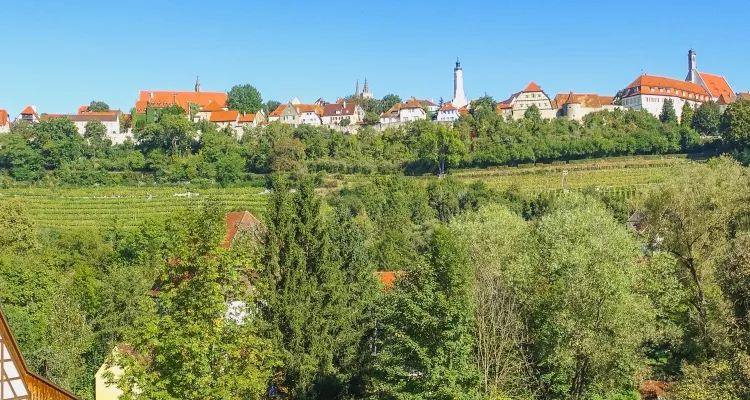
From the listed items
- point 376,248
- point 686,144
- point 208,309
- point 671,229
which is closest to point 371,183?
point 376,248

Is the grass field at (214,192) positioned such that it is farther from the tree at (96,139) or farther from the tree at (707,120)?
the tree at (96,139)

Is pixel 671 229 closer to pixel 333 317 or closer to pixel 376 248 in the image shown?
pixel 333 317

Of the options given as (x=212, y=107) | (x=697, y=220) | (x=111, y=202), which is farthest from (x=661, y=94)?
(x=697, y=220)

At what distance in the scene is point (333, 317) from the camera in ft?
70.5

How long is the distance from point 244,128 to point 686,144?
57229mm

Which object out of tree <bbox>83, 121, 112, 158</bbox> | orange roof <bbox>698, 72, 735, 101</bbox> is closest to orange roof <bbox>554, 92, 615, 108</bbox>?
orange roof <bbox>698, 72, 735, 101</bbox>

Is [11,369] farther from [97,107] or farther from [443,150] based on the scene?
[97,107]

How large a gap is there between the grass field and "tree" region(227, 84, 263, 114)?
44455 millimetres

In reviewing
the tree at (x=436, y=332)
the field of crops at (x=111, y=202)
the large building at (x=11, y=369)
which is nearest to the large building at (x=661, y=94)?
the field of crops at (x=111, y=202)

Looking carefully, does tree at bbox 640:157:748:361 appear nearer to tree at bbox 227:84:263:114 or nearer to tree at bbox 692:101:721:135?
tree at bbox 692:101:721:135

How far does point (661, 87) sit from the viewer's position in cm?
10488

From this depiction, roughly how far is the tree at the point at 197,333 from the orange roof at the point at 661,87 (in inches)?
3931

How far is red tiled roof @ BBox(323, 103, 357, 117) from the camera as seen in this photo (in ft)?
396

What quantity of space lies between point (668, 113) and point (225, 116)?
6462cm
